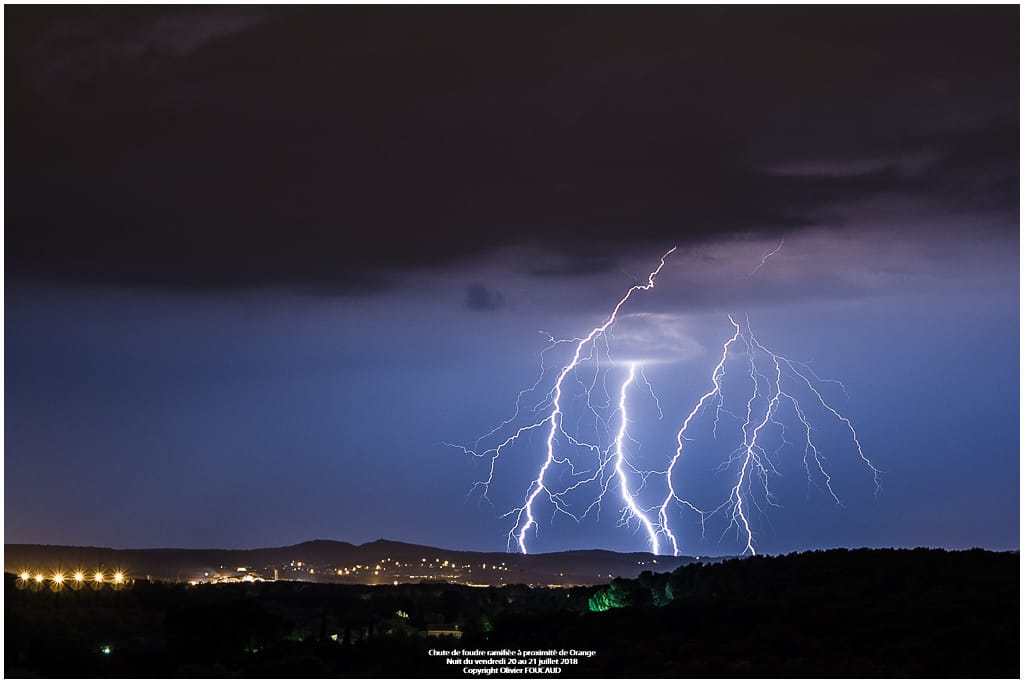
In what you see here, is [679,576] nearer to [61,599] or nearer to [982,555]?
[982,555]

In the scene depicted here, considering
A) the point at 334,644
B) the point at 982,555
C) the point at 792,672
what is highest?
the point at 982,555

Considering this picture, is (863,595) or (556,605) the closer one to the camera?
(863,595)

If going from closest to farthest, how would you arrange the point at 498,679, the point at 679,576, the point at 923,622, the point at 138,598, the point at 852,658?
the point at 498,679 → the point at 852,658 → the point at 923,622 → the point at 679,576 → the point at 138,598

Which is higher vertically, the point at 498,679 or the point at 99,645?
the point at 99,645

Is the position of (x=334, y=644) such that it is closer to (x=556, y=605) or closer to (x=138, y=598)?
(x=556, y=605)

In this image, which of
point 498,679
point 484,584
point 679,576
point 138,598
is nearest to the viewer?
point 498,679

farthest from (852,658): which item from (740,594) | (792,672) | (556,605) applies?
(556,605)

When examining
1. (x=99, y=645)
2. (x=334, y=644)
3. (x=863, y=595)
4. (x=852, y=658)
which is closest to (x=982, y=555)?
(x=863, y=595)
